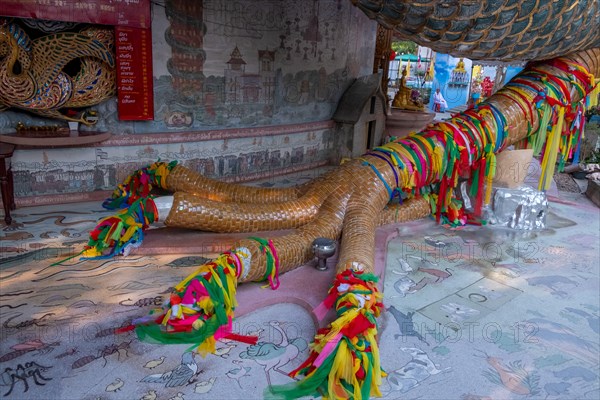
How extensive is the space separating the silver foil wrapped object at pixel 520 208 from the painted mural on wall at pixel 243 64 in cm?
270

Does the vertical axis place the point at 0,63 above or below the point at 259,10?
below

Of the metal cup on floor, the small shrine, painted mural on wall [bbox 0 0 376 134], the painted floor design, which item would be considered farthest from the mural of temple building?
the small shrine

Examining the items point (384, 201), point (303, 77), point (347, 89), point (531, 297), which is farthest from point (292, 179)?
point (531, 297)

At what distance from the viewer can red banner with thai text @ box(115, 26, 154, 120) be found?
12.9 feet

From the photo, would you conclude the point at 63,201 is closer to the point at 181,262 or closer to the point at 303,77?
the point at 181,262

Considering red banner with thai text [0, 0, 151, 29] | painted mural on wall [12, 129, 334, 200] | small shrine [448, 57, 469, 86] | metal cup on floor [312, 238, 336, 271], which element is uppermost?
small shrine [448, 57, 469, 86]

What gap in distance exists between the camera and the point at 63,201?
400 centimetres

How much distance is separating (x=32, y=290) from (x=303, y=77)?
155 inches

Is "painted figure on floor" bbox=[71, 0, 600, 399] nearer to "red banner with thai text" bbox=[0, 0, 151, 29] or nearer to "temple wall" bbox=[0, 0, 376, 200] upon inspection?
"temple wall" bbox=[0, 0, 376, 200]

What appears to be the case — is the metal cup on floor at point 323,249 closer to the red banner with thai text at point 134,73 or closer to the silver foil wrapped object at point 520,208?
the silver foil wrapped object at point 520,208

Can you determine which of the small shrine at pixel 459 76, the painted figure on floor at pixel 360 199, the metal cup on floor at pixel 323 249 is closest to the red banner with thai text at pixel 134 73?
the painted figure on floor at pixel 360 199

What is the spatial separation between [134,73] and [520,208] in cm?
344

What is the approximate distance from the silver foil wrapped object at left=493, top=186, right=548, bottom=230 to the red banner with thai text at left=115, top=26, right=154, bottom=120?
124 inches

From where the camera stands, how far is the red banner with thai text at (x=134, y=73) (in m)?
3.93
